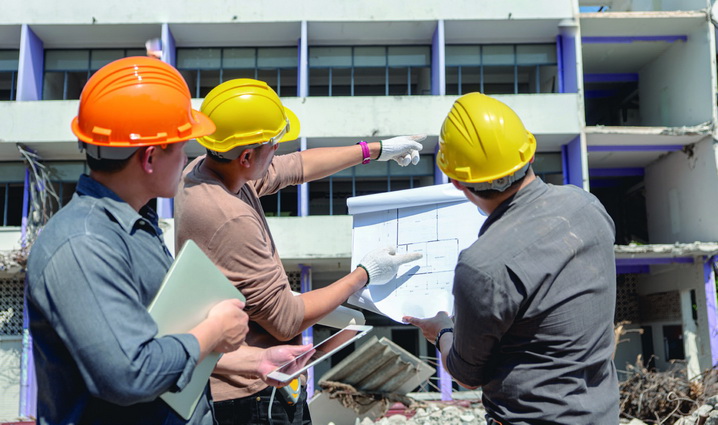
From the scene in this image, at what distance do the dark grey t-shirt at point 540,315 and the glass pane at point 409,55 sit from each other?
17.0m

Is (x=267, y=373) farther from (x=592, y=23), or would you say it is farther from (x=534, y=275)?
(x=592, y=23)

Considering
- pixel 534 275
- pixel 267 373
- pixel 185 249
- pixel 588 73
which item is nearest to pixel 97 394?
pixel 185 249

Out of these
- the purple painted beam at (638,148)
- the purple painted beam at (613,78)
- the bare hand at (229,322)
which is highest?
the purple painted beam at (613,78)

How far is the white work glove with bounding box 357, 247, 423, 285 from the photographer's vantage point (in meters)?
2.90

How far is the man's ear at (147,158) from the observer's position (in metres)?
1.80

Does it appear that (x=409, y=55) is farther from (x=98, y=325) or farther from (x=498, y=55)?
(x=98, y=325)

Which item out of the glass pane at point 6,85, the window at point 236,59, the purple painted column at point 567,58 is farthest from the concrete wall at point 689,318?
the glass pane at point 6,85

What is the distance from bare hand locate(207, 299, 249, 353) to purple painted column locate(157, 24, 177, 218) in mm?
15053

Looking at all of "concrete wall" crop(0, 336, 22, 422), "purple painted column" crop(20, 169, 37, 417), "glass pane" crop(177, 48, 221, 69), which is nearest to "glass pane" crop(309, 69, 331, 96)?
"glass pane" crop(177, 48, 221, 69)

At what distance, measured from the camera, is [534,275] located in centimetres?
197

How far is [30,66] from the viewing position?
17.5m

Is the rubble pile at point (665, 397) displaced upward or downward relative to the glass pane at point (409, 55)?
downward

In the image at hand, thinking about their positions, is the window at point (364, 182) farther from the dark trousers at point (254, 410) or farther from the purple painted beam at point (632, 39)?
the dark trousers at point (254, 410)

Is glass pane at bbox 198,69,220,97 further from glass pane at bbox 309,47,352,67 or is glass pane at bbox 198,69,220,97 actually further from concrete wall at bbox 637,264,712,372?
concrete wall at bbox 637,264,712,372
